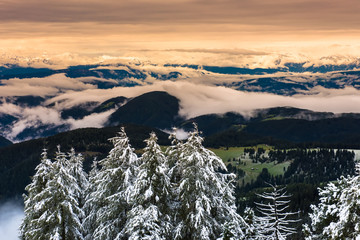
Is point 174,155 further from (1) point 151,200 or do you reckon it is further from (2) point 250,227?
(2) point 250,227

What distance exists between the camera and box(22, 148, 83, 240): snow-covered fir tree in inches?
1430

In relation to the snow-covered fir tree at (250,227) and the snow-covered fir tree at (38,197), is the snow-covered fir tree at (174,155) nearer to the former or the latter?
the snow-covered fir tree at (250,227)

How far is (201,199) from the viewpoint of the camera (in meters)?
28.3

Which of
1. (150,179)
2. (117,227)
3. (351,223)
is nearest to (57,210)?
(117,227)

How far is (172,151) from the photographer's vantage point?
3212cm

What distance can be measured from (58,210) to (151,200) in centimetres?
1240

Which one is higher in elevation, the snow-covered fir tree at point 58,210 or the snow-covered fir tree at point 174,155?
the snow-covered fir tree at point 174,155

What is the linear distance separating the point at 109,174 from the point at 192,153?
376 inches

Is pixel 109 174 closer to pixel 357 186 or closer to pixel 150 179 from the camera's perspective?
pixel 150 179

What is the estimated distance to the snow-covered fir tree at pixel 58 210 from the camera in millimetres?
36312

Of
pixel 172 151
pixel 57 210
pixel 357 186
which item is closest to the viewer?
pixel 357 186

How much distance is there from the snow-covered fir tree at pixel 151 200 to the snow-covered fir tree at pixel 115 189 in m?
2.60

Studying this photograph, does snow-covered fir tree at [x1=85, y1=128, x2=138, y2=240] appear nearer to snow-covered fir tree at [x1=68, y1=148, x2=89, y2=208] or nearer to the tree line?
the tree line

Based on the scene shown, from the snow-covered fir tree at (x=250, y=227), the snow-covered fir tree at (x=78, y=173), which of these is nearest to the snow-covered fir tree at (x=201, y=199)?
the snow-covered fir tree at (x=250, y=227)
